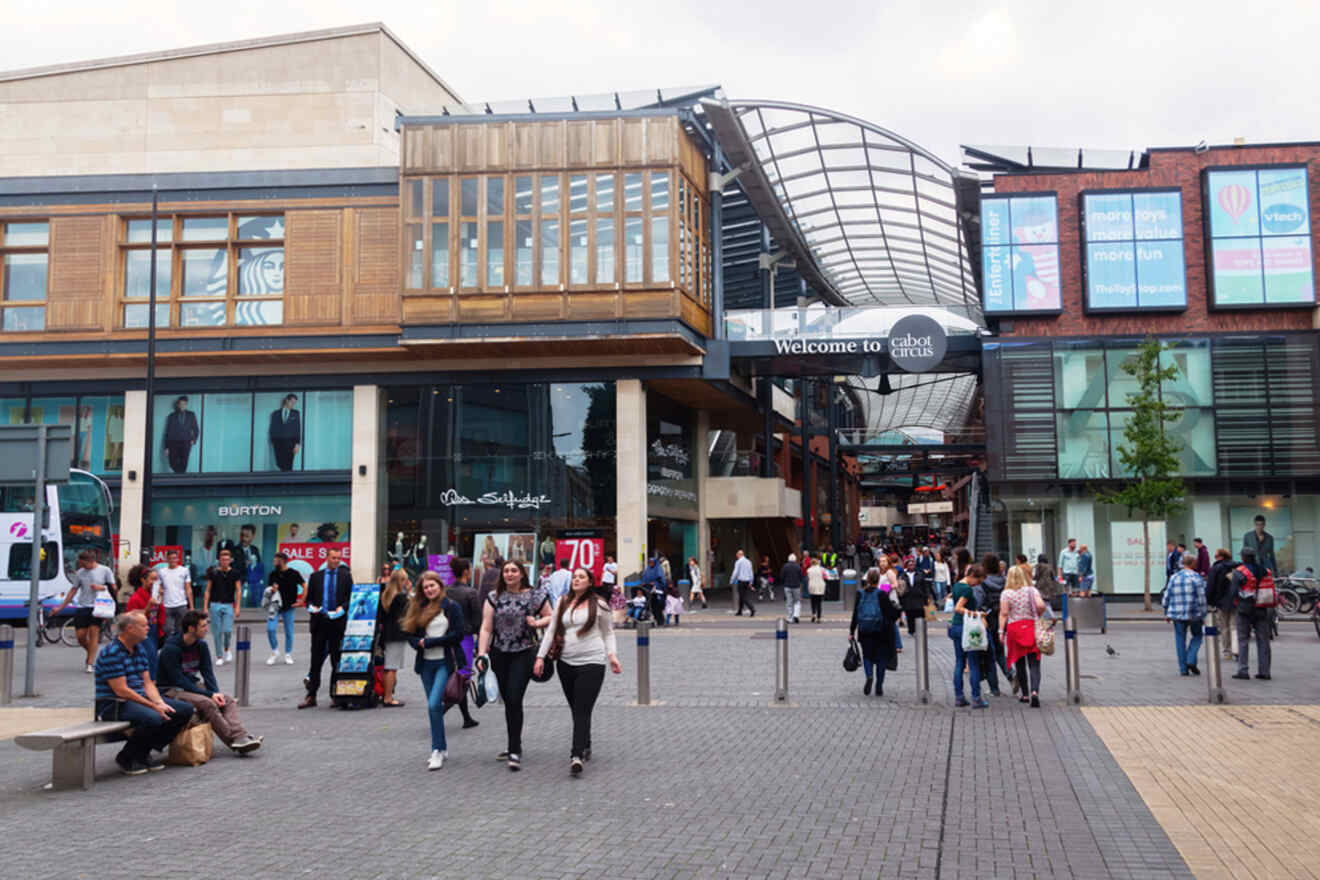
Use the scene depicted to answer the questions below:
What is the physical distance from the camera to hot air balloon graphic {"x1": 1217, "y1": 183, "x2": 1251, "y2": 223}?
31312 mm

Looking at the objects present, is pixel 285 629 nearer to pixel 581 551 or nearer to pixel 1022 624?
pixel 1022 624

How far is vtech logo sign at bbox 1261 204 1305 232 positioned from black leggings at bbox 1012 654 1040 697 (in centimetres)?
2412

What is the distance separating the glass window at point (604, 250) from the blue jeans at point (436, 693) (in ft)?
74.1

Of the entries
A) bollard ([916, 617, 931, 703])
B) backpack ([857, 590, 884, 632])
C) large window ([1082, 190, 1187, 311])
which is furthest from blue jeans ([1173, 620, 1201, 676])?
large window ([1082, 190, 1187, 311])

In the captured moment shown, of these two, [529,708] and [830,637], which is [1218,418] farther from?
[529,708]

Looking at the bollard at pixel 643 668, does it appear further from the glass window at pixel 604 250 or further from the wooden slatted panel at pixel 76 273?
the wooden slatted panel at pixel 76 273

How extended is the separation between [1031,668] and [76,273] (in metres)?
29.9

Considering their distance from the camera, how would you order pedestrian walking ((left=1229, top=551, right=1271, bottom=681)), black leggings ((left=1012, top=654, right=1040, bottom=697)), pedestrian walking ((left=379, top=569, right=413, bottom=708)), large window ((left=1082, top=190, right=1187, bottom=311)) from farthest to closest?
large window ((left=1082, top=190, right=1187, bottom=311)) < pedestrian walking ((left=1229, top=551, right=1271, bottom=681)) < black leggings ((left=1012, top=654, right=1040, bottom=697)) < pedestrian walking ((left=379, top=569, right=413, bottom=708))

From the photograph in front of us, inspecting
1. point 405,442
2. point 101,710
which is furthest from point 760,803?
point 405,442

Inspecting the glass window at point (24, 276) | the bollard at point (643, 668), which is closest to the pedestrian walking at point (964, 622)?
the bollard at point (643, 668)

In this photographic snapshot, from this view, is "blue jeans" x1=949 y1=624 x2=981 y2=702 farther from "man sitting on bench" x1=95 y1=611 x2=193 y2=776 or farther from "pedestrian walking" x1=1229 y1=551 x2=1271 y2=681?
"man sitting on bench" x1=95 y1=611 x2=193 y2=776

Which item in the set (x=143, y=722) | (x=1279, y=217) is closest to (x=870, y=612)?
(x=143, y=722)

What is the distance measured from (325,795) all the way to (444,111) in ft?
89.2

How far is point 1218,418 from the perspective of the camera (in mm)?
31312
